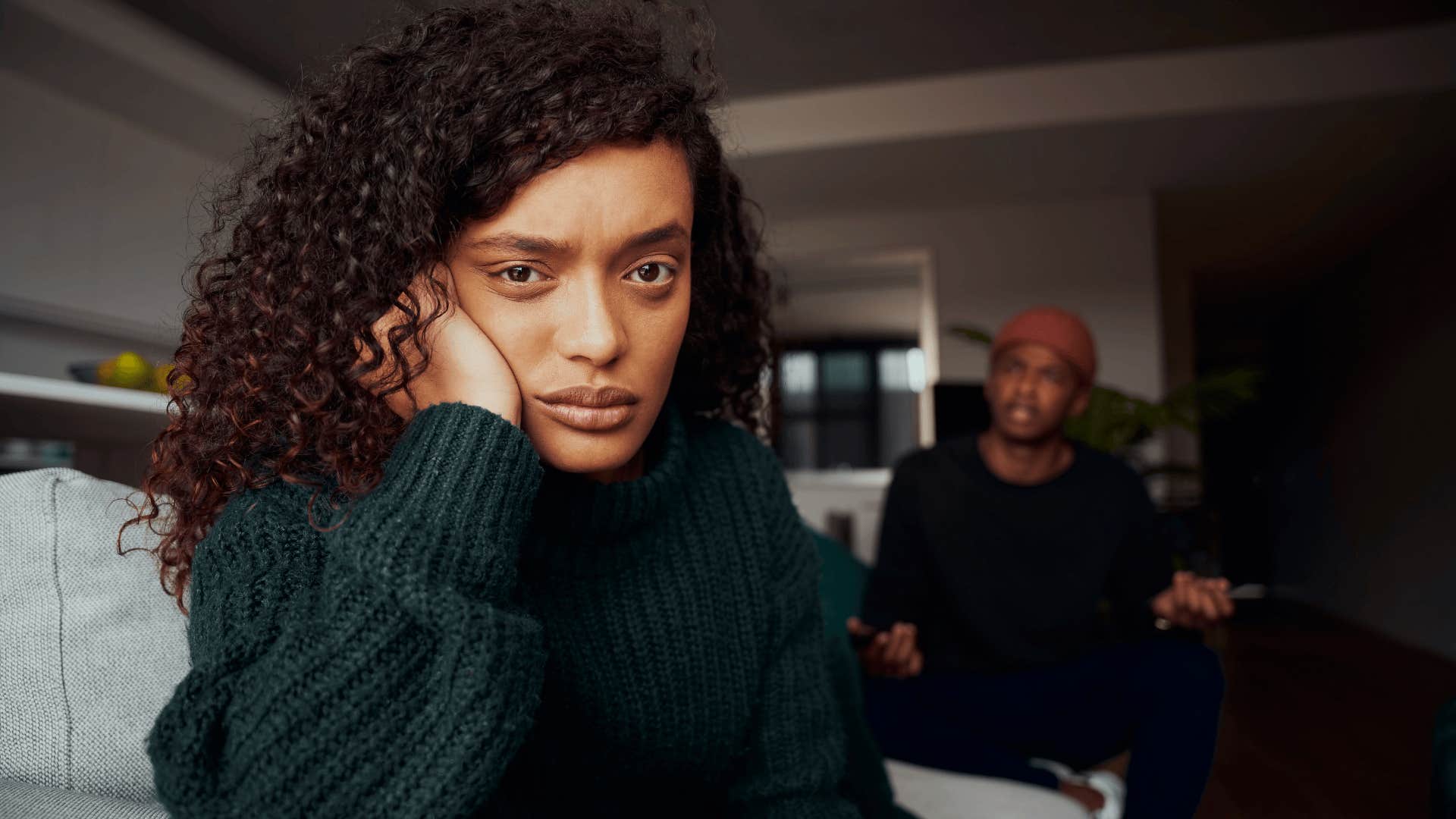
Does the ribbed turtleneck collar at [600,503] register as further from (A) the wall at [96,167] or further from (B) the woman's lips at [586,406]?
(A) the wall at [96,167]

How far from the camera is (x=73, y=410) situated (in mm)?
2621

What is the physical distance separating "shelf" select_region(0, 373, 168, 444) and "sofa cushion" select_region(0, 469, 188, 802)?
6.26 feet

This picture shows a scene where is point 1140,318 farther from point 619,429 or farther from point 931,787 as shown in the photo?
point 619,429

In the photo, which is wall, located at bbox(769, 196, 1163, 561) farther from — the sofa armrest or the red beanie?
the sofa armrest

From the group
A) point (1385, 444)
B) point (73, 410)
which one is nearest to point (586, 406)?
point (73, 410)

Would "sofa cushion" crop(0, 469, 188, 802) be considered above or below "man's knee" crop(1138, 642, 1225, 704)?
above

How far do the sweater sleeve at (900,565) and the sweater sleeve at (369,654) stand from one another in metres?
1.53

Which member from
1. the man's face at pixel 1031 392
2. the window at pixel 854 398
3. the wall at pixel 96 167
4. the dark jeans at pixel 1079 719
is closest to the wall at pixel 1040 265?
the wall at pixel 96 167

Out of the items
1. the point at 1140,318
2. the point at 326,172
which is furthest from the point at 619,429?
the point at 1140,318

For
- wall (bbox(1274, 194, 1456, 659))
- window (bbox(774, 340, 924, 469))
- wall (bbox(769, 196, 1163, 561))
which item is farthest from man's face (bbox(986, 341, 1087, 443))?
window (bbox(774, 340, 924, 469))

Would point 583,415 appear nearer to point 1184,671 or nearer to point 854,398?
point 1184,671

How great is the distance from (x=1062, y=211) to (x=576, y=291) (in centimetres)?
542

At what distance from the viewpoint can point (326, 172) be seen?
76 centimetres

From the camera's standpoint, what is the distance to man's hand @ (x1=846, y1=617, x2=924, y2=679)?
1.48 metres
